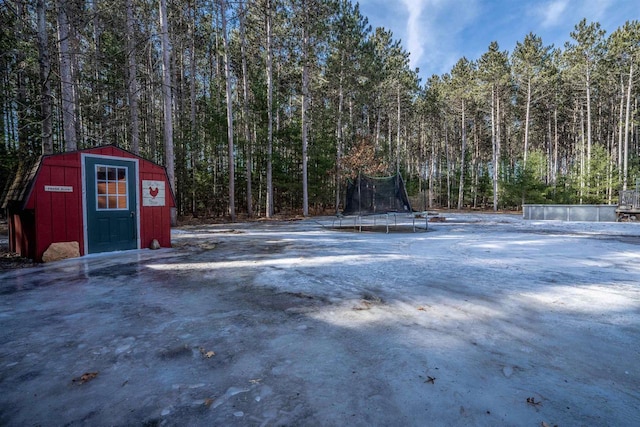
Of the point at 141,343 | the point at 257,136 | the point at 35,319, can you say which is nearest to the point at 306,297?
the point at 141,343

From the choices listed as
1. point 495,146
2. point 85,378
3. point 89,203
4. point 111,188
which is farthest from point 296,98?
point 85,378

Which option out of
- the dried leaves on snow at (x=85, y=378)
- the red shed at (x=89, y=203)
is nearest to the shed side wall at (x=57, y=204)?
the red shed at (x=89, y=203)

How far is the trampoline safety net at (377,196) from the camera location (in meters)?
11.3

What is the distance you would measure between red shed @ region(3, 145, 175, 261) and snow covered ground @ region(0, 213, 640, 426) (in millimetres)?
1552

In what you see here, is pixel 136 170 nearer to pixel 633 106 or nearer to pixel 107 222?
pixel 107 222

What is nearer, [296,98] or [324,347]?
[324,347]

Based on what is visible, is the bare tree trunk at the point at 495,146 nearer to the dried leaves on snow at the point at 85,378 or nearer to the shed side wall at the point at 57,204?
the shed side wall at the point at 57,204

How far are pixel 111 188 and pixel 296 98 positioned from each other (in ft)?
61.7

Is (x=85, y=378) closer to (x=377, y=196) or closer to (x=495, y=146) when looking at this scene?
(x=377, y=196)

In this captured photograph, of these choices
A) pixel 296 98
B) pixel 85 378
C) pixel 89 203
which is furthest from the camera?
pixel 296 98

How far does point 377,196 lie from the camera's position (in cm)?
1181

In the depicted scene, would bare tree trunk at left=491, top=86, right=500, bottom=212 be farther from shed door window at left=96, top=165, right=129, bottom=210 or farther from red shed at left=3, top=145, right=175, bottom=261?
shed door window at left=96, top=165, right=129, bottom=210

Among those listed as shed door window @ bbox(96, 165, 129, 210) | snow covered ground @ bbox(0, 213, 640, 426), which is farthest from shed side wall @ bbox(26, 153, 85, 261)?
snow covered ground @ bbox(0, 213, 640, 426)

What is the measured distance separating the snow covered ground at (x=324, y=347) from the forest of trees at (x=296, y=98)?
32.2 ft
